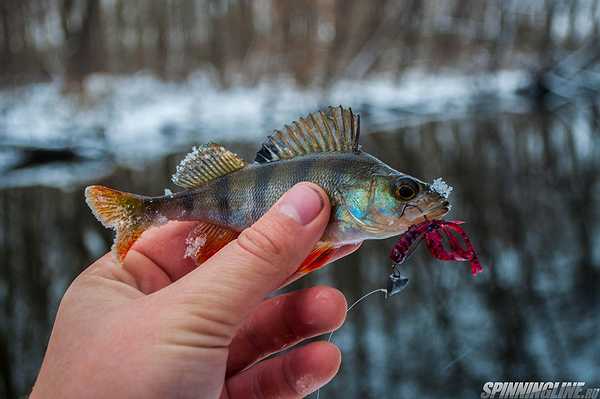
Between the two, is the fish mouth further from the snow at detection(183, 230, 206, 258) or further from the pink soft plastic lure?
the snow at detection(183, 230, 206, 258)

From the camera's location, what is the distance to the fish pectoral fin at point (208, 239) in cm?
68

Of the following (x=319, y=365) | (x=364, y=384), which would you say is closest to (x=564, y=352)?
(x=364, y=384)

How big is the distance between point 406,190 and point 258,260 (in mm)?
157

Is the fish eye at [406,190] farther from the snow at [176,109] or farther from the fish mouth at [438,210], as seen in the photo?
the snow at [176,109]

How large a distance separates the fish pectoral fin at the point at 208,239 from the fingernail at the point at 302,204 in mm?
104

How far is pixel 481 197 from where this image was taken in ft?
7.72

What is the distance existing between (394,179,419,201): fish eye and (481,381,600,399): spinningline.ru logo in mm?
902

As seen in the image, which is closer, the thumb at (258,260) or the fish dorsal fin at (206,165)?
the thumb at (258,260)

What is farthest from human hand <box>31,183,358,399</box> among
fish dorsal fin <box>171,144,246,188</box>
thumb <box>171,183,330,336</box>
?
fish dorsal fin <box>171,144,246,188</box>

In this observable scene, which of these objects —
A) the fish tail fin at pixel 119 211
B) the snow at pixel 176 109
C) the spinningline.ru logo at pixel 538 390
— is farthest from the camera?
the snow at pixel 176 109

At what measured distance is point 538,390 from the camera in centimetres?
135

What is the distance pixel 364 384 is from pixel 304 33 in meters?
2.38

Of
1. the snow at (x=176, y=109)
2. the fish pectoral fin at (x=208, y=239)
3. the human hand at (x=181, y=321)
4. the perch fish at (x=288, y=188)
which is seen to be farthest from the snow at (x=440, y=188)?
the snow at (x=176, y=109)

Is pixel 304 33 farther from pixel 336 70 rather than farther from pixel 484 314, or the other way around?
pixel 484 314
